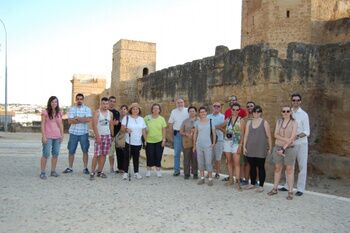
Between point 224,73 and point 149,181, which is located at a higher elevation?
point 224,73

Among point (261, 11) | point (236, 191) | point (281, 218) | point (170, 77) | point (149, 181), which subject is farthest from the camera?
point (261, 11)

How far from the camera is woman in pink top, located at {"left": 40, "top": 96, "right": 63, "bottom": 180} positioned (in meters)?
8.10

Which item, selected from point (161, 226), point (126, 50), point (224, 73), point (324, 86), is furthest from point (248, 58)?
point (126, 50)

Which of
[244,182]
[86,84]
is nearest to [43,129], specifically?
[244,182]

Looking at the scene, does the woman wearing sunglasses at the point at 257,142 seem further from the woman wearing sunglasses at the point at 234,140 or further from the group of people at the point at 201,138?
the woman wearing sunglasses at the point at 234,140

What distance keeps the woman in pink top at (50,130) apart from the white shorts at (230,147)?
3005mm

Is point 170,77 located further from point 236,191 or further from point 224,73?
point 236,191

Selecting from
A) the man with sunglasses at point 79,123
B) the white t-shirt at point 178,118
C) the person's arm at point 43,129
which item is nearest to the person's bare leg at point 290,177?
the white t-shirt at point 178,118

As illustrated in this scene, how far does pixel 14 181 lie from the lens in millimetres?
7738

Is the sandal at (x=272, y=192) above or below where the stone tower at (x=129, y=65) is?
below

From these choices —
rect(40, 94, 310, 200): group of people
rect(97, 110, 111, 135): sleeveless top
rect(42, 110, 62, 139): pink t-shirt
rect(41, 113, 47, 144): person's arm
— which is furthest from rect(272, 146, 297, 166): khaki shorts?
rect(41, 113, 47, 144): person's arm

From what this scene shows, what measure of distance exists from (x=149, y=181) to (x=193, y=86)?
8.08 metres

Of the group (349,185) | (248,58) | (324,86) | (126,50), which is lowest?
(349,185)

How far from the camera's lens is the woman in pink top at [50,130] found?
26.6 ft
